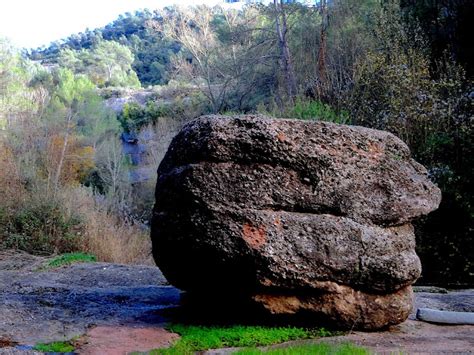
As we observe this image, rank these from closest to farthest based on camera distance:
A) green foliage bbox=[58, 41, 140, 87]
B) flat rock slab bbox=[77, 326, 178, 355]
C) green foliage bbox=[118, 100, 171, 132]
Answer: flat rock slab bbox=[77, 326, 178, 355], green foliage bbox=[118, 100, 171, 132], green foliage bbox=[58, 41, 140, 87]

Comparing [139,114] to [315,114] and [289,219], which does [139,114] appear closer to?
[315,114]

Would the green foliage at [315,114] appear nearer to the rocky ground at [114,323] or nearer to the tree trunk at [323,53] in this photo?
Result: the tree trunk at [323,53]

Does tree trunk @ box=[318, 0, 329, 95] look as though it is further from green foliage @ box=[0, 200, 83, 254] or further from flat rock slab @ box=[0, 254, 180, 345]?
flat rock slab @ box=[0, 254, 180, 345]

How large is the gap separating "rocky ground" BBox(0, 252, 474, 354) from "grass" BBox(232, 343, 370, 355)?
41 cm

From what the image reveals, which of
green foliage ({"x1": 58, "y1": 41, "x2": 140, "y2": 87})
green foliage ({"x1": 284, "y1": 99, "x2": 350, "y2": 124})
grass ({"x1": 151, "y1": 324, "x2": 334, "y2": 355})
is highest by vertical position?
green foliage ({"x1": 58, "y1": 41, "x2": 140, "y2": 87})

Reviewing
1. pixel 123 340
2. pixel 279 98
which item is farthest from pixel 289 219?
pixel 279 98

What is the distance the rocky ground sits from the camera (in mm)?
4828

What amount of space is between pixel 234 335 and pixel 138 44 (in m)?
66.3

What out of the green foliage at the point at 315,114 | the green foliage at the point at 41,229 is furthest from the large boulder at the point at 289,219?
the green foliage at the point at 41,229

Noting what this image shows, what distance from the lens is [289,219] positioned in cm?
535

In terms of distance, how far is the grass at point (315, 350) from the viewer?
4457 millimetres

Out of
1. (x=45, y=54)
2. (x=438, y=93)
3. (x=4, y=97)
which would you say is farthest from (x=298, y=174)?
(x=45, y=54)

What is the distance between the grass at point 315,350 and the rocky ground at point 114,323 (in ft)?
1.35

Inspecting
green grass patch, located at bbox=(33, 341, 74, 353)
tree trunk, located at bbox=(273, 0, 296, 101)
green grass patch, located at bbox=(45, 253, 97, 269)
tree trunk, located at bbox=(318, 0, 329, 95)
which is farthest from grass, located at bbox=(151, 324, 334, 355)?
tree trunk, located at bbox=(273, 0, 296, 101)
